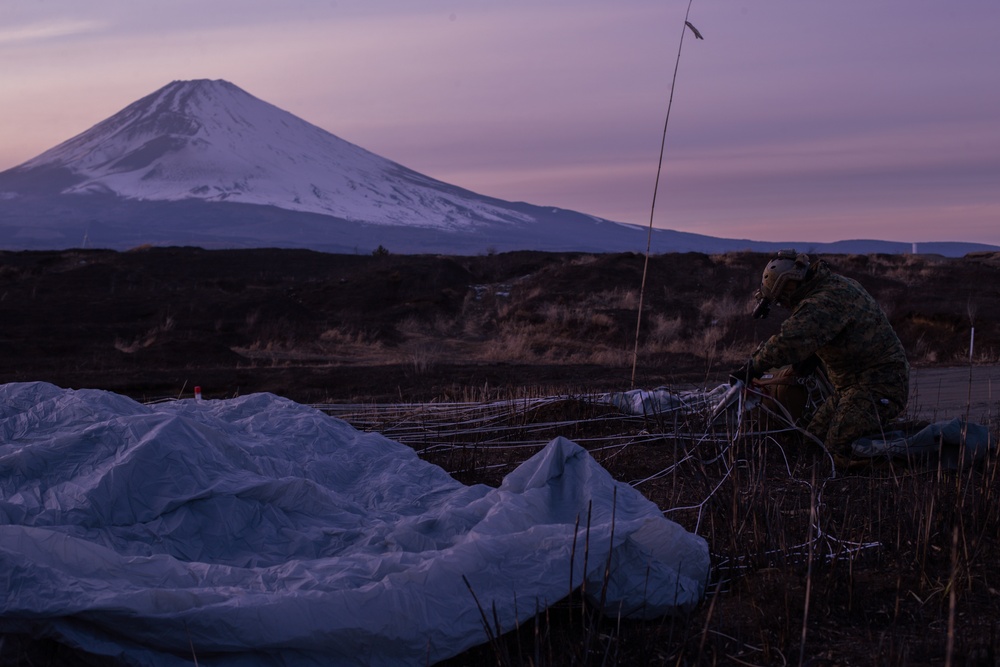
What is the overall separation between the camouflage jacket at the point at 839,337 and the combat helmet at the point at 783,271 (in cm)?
7

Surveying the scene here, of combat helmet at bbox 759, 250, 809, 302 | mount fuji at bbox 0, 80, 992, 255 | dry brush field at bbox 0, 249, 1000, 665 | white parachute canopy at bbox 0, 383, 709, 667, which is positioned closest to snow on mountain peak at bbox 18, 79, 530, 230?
mount fuji at bbox 0, 80, 992, 255

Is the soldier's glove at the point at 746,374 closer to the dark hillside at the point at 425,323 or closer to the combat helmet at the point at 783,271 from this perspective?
the combat helmet at the point at 783,271

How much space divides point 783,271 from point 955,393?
12.0 feet

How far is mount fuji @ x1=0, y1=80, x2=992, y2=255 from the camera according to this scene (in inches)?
3809

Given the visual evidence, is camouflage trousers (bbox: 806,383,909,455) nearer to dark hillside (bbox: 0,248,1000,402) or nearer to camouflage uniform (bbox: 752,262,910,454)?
camouflage uniform (bbox: 752,262,910,454)

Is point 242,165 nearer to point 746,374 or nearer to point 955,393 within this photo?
point 955,393

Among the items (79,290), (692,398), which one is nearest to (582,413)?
(692,398)

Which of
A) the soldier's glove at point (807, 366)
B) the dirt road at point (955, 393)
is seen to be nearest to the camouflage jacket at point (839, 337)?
the soldier's glove at point (807, 366)

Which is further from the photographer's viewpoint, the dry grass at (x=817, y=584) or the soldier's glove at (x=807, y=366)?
the soldier's glove at (x=807, y=366)

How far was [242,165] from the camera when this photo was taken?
12688cm

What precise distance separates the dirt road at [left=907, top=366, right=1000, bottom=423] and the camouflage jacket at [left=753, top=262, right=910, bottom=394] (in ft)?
2.99

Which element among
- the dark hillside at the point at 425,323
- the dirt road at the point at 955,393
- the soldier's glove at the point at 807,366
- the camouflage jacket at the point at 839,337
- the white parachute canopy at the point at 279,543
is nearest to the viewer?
the white parachute canopy at the point at 279,543

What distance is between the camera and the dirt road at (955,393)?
6.19m

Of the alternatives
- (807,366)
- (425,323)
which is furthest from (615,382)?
(425,323)
